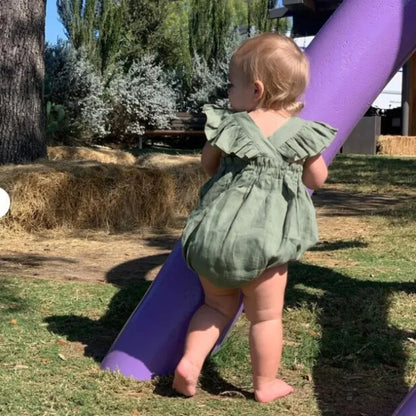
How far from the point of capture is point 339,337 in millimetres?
3275

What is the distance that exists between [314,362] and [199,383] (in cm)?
53

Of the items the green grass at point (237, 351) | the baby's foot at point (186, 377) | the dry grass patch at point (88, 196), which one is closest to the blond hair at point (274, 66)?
the baby's foot at point (186, 377)

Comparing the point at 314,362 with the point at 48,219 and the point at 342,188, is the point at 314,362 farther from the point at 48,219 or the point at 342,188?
the point at 342,188

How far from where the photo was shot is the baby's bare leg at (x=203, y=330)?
249cm

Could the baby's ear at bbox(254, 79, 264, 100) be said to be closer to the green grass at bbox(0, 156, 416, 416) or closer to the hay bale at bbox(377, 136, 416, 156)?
the green grass at bbox(0, 156, 416, 416)

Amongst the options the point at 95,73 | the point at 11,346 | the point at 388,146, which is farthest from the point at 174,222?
the point at 95,73

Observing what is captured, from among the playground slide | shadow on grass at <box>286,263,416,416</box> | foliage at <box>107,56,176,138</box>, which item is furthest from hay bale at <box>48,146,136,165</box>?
the playground slide

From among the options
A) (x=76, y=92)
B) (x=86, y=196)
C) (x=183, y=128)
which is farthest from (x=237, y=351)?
(x=183, y=128)

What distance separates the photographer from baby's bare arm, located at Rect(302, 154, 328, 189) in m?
2.56

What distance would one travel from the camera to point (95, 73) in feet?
66.8

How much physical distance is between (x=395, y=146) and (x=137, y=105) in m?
6.88

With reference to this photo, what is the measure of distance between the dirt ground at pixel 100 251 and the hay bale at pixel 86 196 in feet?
0.74

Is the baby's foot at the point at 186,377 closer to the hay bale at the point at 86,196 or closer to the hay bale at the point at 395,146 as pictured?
the hay bale at the point at 86,196

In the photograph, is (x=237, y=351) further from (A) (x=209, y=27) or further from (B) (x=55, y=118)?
(A) (x=209, y=27)
